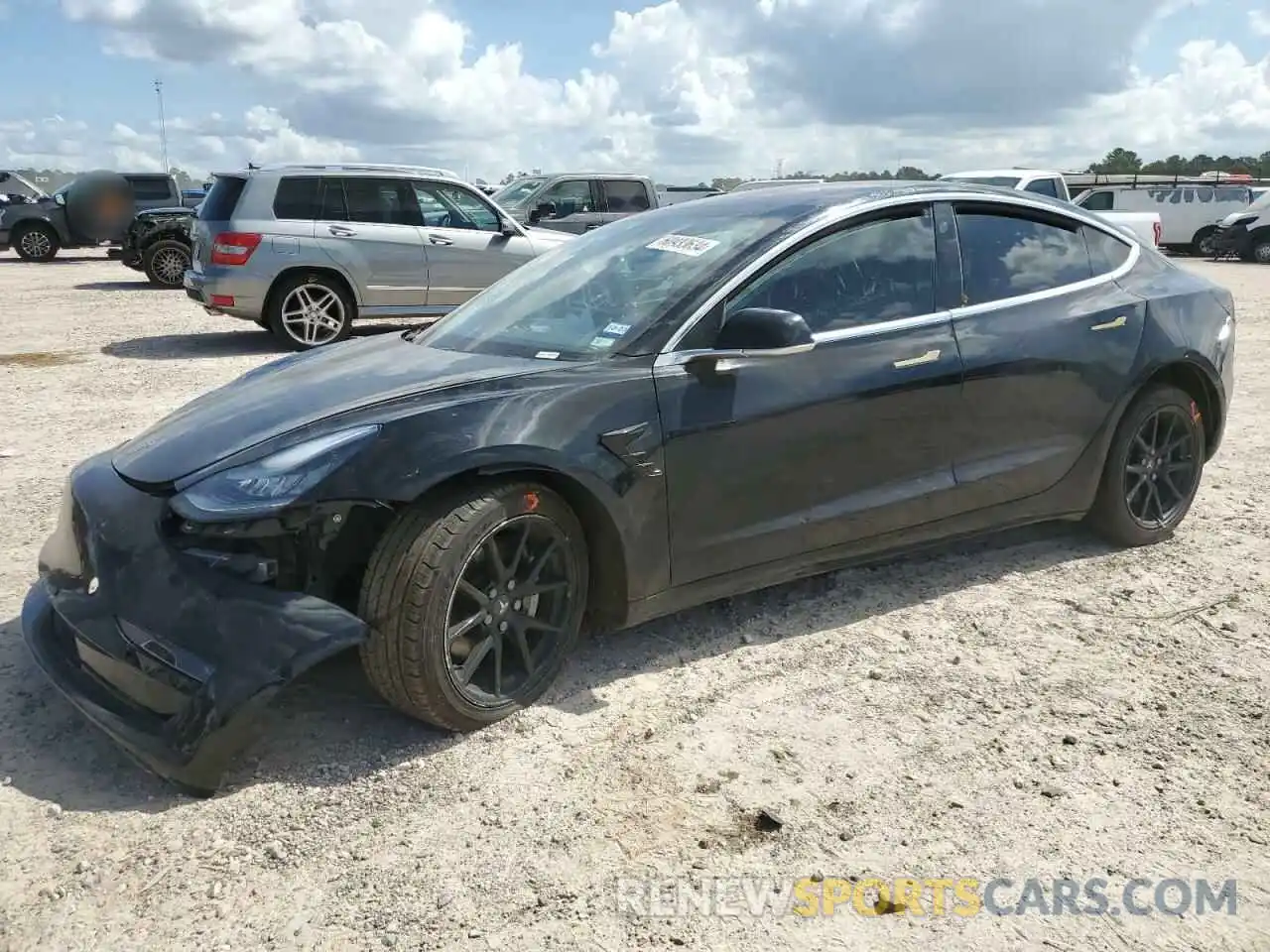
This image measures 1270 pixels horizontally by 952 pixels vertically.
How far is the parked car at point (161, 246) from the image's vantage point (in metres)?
17.0

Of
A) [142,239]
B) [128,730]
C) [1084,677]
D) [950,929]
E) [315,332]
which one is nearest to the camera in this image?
[950,929]

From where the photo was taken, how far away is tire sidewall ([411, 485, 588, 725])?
2924 millimetres

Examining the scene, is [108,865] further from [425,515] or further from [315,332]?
[315,332]

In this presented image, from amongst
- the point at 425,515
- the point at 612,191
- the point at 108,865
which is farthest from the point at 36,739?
the point at 612,191

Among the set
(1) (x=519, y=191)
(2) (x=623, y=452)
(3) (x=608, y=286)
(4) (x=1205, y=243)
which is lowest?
(2) (x=623, y=452)

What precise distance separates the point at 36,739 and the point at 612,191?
1539cm

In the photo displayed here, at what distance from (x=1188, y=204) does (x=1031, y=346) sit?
25351mm

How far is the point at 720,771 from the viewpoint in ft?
9.76

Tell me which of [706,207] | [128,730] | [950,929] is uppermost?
[706,207]

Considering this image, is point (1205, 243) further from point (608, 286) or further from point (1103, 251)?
point (608, 286)

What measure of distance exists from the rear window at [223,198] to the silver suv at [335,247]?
0.01 meters

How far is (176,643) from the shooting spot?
2725mm

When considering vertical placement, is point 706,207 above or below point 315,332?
above

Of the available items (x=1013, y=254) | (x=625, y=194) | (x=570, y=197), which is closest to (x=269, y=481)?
(x=1013, y=254)
